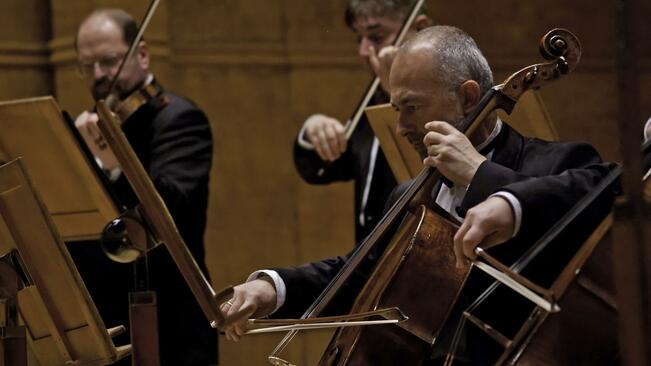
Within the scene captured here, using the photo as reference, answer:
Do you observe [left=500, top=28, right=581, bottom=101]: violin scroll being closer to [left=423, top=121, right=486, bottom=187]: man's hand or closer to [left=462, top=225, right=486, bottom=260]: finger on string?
[left=423, top=121, right=486, bottom=187]: man's hand

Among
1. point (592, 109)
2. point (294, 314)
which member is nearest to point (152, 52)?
point (592, 109)

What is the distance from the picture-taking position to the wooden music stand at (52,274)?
2.33 m

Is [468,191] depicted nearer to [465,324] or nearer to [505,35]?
[465,324]

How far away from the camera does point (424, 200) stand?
2336mm

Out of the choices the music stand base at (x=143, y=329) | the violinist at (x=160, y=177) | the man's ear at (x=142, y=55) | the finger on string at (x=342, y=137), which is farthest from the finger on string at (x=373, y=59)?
the music stand base at (x=143, y=329)

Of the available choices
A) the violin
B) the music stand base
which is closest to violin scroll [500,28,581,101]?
the music stand base

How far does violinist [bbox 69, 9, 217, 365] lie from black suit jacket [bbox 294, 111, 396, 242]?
0.33 m

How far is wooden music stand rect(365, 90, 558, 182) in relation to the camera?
9.57 ft

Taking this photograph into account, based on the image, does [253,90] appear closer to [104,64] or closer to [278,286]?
[104,64]

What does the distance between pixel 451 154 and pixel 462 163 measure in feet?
0.09

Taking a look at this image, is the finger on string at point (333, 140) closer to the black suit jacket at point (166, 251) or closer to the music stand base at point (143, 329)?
the black suit jacket at point (166, 251)

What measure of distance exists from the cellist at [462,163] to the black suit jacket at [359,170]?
89cm

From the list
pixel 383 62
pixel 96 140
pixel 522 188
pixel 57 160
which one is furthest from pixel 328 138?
pixel 522 188

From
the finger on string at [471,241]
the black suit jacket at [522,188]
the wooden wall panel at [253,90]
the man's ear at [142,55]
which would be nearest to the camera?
the finger on string at [471,241]
